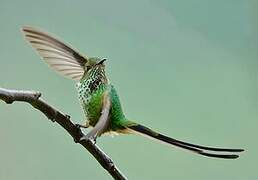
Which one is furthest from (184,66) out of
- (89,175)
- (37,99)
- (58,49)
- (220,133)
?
(37,99)

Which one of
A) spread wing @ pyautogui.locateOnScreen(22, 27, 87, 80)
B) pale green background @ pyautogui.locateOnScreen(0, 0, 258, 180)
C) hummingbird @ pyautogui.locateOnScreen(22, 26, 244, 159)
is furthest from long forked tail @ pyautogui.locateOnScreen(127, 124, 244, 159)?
pale green background @ pyautogui.locateOnScreen(0, 0, 258, 180)

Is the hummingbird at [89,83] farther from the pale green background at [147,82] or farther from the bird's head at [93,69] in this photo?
the pale green background at [147,82]

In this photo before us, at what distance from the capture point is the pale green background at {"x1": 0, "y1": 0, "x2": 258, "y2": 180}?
4.11 feet

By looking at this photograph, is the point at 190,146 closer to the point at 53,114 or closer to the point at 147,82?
the point at 53,114

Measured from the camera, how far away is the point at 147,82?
134 cm

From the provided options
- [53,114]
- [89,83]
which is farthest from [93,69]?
[53,114]

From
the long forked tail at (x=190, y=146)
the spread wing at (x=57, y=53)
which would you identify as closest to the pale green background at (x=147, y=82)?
the spread wing at (x=57, y=53)

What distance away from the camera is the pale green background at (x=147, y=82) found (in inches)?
49.3

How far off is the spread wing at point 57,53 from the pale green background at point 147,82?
0.44m

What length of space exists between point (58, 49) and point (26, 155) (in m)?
0.50

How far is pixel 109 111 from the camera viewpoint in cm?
73

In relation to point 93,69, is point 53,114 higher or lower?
lower

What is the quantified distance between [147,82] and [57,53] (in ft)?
1.84

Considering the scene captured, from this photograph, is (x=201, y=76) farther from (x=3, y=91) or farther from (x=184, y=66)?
(x=3, y=91)
